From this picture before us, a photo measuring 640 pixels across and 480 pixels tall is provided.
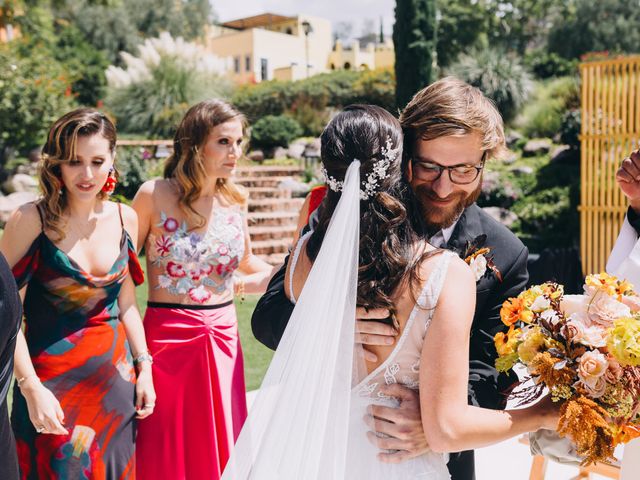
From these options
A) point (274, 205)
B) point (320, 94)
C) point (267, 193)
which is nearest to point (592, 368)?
point (274, 205)

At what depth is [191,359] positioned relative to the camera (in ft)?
10.8

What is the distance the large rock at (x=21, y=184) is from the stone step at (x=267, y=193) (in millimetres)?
5556

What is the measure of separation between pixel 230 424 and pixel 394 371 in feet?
5.79

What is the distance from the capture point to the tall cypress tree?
1435cm

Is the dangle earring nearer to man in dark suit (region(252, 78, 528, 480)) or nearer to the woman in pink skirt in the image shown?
the woman in pink skirt

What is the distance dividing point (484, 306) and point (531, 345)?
0.41 meters

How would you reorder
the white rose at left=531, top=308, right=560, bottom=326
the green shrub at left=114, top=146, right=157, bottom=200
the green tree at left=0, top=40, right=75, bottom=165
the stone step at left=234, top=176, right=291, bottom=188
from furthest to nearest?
the green tree at left=0, top=40, right=75, bottom=165
the stone step at left=234, top=176, right=291, bottom=188
the green shrub at left=114, top=146, right=157, bottom=200
the white rose at left=531, top=308, right=560, bottom=326

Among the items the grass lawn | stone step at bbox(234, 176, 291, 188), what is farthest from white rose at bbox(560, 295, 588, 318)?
stone step at bbox(234, 176, 291, 188)

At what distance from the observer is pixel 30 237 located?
264 centimetres

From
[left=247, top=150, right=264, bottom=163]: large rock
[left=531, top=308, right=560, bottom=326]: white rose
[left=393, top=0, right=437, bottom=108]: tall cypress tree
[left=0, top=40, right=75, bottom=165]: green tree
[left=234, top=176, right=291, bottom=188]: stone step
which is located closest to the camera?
[left=531, top=308, right=560, bottom=326]: white rose

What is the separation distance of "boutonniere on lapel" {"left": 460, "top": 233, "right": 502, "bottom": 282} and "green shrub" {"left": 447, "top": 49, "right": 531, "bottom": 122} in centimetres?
1711

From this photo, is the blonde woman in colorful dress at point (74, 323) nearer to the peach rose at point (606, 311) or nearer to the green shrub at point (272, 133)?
the peach rose at point (606, 311)

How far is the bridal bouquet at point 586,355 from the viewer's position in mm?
1691

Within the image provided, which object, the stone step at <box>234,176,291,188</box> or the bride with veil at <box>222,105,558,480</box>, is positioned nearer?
the bride with veil at <box>222,105,558,480</box>
